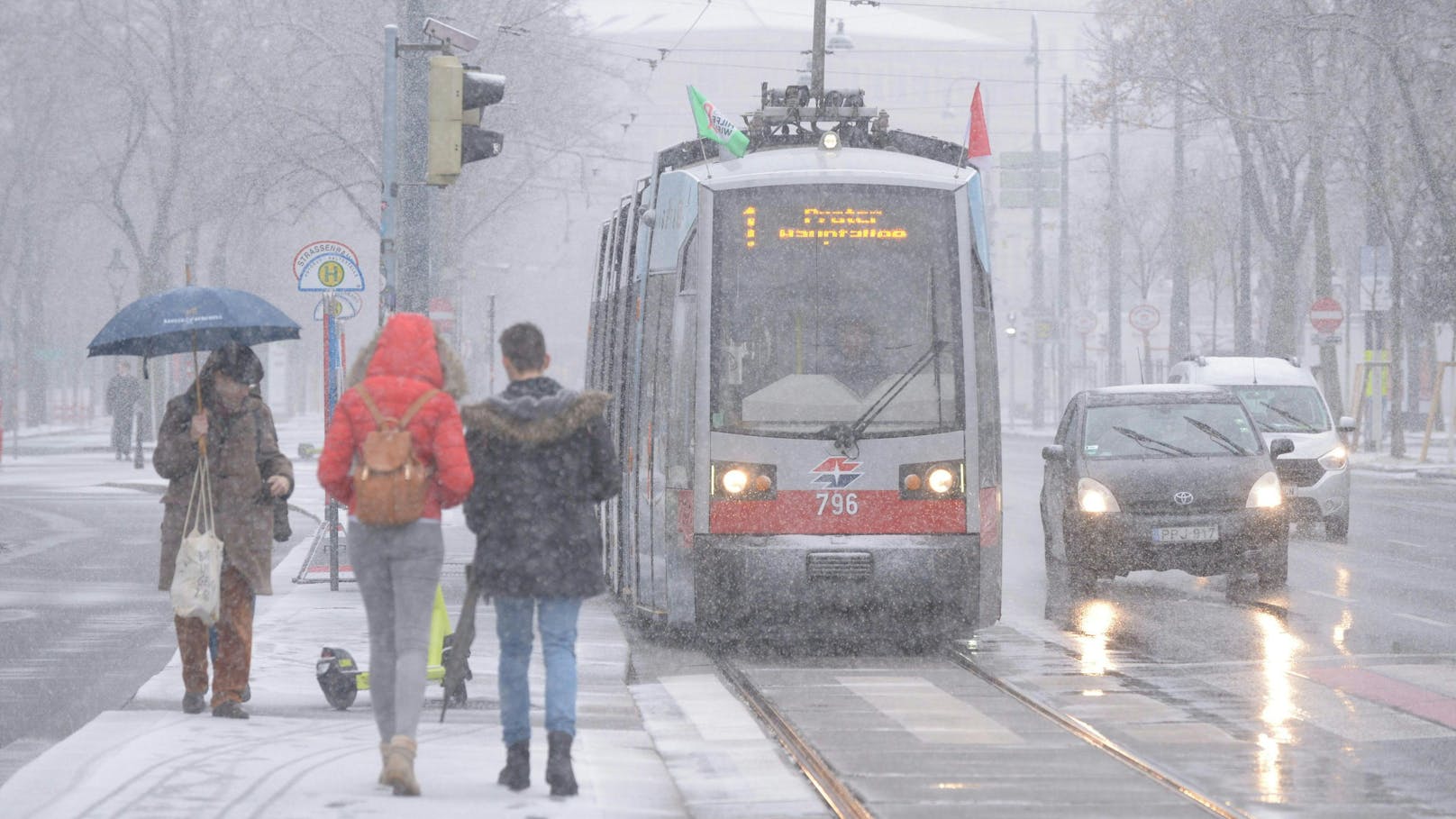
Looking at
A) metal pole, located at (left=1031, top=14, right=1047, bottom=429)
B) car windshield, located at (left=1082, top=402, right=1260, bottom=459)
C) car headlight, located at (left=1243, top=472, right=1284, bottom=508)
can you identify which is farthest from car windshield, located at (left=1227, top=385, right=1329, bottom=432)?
metal pole, located at (left=1031, top=14, right=1047, bottom=429)

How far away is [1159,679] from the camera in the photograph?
12258 millimetres

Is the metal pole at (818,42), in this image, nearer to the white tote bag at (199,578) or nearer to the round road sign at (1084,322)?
the round road sign at (1084,322)

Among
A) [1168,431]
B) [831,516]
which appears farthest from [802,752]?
[1168,431]

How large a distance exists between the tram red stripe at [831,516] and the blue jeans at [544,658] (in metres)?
5.32

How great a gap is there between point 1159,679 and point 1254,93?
3027 centimetres

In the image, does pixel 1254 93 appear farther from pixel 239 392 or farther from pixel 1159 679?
pixel 239 392

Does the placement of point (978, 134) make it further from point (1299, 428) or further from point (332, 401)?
point (1299, 428)

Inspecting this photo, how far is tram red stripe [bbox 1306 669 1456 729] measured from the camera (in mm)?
10867

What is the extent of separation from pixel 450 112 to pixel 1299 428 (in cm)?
1338

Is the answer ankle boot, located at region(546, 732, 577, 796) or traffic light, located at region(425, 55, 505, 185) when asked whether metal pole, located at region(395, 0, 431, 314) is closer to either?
traffic light, located at region(425, 55, 505, 185)

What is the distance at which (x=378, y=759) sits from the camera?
8.95 meters

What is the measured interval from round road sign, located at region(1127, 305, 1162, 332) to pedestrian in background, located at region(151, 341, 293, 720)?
3860 cm

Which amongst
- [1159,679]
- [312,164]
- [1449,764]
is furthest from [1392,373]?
[1449,764]

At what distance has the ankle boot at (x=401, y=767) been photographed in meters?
7.97
